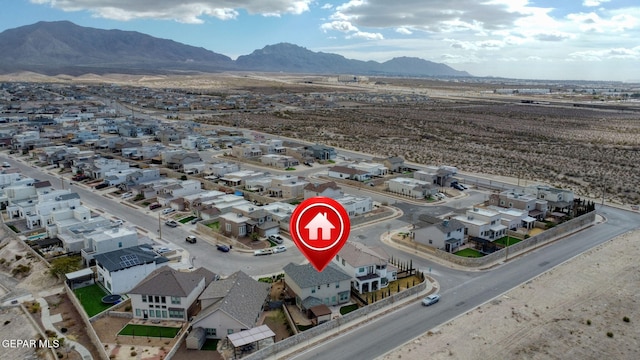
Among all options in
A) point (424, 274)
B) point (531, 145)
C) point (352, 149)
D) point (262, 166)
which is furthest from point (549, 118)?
point (424, 274)

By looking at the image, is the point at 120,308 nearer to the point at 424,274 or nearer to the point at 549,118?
the point at 424,274

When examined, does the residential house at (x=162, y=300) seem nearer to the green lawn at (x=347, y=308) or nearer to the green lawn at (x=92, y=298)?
the green lawn at (x=92, y=298)

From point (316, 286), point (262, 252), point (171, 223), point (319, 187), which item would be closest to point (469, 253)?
point (316, 286)

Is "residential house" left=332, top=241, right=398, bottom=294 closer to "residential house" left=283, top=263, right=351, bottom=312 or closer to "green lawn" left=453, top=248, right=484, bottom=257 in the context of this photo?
"residential house" left=283, top=263, right=351, bottom=312

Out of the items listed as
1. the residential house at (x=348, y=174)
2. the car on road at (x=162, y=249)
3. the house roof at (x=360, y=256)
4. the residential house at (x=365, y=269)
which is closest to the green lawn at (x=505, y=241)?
the residential house at (x=365, y=269)

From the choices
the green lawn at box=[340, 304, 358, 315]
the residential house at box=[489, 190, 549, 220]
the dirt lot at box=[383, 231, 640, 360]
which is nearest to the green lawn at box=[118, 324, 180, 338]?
the green lawn at box=[340, 304, 358, 315]

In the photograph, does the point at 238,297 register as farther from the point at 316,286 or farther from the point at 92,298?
the point at 92,298
